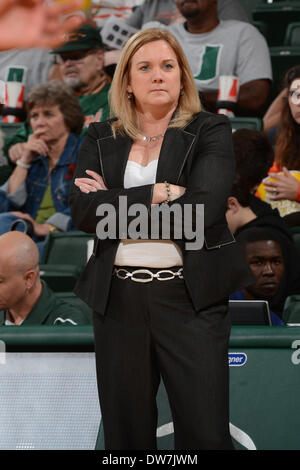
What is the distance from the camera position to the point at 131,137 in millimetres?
1191

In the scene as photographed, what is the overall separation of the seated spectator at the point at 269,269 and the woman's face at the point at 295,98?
2.19 feet

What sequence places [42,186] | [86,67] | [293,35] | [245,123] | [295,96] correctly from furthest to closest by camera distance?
[293,35]
[86,67]
[245,123]
[42,186]
[295,96]

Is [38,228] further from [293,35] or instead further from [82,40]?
[293,35]

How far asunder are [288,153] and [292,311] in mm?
1010

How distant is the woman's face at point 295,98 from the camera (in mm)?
2602

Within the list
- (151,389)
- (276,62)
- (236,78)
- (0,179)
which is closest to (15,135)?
(0,179)

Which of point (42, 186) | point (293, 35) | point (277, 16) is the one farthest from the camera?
point (277, 16)

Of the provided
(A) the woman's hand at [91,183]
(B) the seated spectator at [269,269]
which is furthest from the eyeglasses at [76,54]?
(A) the woman's hand at [91,183]

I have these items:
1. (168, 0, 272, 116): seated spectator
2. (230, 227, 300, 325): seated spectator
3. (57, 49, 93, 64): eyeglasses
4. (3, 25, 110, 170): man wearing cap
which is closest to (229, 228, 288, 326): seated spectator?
(230, 227, 300, 325): seated spectator

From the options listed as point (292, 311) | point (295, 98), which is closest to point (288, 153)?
point (295, 98)

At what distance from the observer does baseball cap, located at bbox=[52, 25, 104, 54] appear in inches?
139

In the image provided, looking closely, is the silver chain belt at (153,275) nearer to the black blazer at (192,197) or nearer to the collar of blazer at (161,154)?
the black blazer at (192,197)

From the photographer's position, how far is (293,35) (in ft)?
14.0

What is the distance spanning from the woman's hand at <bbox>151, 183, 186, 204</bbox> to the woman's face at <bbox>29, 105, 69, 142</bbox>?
1.97m
